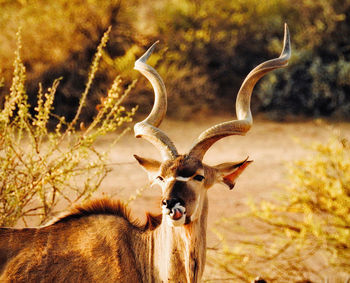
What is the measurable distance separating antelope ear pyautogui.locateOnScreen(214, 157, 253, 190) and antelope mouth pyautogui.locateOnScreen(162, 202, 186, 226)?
49 cm

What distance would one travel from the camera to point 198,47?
13.2 meters

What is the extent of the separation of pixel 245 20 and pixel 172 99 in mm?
3319

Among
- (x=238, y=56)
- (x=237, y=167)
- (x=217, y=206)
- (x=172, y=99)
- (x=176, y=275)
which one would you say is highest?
(x=238, y=56)

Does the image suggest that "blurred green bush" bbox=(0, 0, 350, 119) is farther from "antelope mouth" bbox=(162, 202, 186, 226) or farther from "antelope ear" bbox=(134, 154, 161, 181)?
"antelope mouth" bbox=(162, 202, 186, 226)

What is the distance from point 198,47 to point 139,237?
10.3 meters

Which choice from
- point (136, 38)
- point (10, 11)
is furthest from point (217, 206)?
point (10, 11)

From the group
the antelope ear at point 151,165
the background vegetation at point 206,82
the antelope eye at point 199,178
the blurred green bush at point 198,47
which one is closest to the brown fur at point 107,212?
the antelope ear at point 151,165

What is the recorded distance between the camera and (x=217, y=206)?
7.30 m

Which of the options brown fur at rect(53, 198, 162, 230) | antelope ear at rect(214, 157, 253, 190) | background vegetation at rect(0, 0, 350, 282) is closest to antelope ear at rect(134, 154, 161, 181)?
brown fur at rect(53, 198, 162, 230)

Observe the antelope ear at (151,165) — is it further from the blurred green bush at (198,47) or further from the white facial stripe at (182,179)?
the blurred green bush at (198,47)

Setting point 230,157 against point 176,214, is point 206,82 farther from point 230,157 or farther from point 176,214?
point 176,214

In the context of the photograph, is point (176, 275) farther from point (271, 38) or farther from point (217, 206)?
point (271, 38)

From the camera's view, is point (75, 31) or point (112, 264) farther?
point (75, 31)

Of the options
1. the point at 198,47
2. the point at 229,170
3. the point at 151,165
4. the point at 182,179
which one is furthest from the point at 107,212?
the point at 198,47
